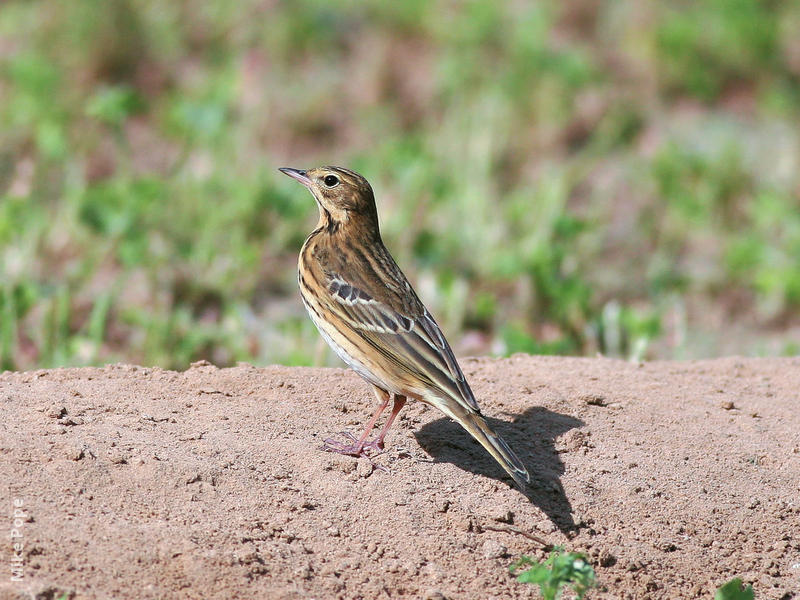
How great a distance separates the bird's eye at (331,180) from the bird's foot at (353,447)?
155 centimetres

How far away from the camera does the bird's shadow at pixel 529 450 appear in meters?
4.71

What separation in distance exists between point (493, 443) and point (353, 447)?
61 centimetres

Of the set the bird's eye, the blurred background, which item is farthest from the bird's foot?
the blurred background

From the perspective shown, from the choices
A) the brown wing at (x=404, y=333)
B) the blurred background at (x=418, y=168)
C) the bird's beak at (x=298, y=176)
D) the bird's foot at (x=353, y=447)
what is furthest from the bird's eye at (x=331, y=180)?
the bird's foot at (x=353, y=447)

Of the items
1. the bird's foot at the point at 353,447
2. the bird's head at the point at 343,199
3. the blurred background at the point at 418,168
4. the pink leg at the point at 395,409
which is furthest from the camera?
the blurred background at the point at 418,168

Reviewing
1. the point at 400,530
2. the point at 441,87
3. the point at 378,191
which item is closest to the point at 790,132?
the point at 441,87

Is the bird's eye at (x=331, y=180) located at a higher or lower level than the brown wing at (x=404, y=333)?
higher

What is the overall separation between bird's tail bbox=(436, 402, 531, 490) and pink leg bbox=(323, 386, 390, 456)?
1.18ft

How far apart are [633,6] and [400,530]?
31.8 ft

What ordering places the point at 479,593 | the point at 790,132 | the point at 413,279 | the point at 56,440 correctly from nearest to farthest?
1. the point at 479,593
2. the point at 56,440
3. the point at 413,279
4. the point at 790,132

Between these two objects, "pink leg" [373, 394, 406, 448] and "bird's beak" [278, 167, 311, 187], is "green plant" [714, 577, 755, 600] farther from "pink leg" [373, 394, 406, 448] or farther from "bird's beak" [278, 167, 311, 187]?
"bird's beak" [278, 167, 311, 187]

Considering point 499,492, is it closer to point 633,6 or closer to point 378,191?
point 378,191

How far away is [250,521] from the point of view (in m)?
4.32

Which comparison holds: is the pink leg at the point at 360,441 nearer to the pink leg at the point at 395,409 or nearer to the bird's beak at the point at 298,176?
the pink leg at the point at 395,409
